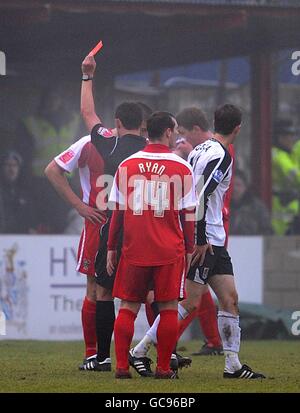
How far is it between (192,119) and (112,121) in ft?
24.9

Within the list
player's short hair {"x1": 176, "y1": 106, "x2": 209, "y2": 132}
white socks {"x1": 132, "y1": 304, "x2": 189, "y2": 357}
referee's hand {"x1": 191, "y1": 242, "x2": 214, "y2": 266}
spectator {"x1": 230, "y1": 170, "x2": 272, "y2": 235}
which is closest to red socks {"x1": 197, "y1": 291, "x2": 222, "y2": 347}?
player's short hair {"x1": 176, "y1": 106, "x2": 209, "y2": 132}


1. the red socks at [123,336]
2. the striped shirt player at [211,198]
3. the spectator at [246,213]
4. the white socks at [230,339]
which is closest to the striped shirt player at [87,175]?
the striped shirt player at [211,198]

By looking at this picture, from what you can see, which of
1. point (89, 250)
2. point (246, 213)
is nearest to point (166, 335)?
point (89, 250)

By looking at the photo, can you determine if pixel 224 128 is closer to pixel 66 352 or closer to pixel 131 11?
pixel 66 352

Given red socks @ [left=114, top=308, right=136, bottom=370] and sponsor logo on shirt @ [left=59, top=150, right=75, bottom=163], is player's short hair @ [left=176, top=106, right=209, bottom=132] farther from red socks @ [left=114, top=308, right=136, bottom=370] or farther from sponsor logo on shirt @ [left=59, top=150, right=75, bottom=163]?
red socks @ [left=114, top=308, right=136, bottom=370]

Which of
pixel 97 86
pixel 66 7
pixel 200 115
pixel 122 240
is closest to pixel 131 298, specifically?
pixel 122 240

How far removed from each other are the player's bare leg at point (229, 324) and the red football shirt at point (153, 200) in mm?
561

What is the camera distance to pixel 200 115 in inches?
436

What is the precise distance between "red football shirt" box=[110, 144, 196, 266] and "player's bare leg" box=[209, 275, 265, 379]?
22.1 inches

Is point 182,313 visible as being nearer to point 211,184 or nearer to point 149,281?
point 149,281

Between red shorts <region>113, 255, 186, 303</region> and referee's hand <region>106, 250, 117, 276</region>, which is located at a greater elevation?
referee's hand <region>106, 250, 117, 276</region>

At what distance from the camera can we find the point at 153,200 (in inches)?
357

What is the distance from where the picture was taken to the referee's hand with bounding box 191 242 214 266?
9.45 meters

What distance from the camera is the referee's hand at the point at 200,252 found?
945 cm
